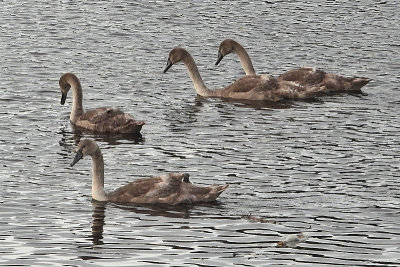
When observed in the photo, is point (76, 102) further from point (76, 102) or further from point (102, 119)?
point (102, 119)

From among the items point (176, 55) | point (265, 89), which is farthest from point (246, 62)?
point (265, 89)

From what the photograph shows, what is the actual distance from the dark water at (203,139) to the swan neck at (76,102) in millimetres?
341

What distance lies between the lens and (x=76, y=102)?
32.9 m

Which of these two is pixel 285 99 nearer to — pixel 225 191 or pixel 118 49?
pixel 118 49

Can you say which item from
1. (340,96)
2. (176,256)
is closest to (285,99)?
(340,96)

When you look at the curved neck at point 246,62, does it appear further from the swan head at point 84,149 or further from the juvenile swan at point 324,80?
the swan head at point 84,149

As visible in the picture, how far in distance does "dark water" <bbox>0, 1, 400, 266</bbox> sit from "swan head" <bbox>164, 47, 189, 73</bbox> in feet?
1.58

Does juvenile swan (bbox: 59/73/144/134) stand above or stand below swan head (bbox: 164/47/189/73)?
below

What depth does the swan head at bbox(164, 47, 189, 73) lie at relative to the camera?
122 feet

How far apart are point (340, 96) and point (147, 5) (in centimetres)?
1344

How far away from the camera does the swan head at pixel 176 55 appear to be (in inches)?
1464

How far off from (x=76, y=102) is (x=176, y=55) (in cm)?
516

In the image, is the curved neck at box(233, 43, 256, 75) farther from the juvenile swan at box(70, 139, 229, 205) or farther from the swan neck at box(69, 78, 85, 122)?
the juvenile swan at box(70, 139, 229, 205)

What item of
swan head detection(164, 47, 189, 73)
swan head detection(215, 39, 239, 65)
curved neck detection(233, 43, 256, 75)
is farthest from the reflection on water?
swan head detection(215, 39, 239, 65)
